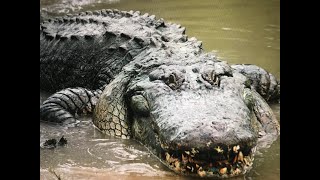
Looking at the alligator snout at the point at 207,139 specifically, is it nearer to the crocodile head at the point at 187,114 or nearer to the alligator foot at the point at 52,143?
the crocodile head at the point at 187,114

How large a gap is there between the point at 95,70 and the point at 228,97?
1.55 m

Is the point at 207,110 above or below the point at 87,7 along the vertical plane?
below

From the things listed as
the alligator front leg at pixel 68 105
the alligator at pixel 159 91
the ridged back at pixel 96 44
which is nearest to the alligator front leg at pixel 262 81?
the alligator at pixel 159 91

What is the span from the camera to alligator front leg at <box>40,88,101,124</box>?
321 centimetres

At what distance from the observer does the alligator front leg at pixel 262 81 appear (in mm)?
3549

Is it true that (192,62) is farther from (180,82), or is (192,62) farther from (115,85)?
(115,85)

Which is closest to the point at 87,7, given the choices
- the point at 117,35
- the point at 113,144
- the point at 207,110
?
the point at 117,35

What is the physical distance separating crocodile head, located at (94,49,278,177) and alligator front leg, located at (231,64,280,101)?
60cm

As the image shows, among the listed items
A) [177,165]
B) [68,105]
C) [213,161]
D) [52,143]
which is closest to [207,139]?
[213,161]

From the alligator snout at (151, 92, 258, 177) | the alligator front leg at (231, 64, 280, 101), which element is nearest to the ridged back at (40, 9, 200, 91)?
the alligator front leg at (231, 64, 280, 101)

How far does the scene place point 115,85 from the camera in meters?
3.16

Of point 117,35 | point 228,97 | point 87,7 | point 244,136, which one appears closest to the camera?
point 244,136

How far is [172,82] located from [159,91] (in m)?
0.09

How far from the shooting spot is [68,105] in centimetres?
334
